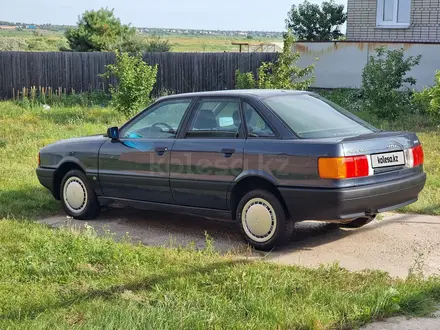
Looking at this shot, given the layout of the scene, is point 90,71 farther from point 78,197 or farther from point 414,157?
point 414,157

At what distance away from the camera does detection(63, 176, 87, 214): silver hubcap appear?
8492mm

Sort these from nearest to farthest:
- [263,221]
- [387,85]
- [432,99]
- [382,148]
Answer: [382,148] → [263,221] → [432,99] → [387,85]

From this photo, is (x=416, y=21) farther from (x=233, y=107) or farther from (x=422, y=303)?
(x=422, y=303)

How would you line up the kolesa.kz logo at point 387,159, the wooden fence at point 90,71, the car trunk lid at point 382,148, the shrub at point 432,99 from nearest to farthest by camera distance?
the car trunk lid at point 382,148
the kolesa.kz logo at point 387,159
the shrub at point 432,99
the wooden fence at point 90,71

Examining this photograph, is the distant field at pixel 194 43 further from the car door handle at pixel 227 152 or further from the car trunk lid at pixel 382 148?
the car trunk lid at pixel 382 148

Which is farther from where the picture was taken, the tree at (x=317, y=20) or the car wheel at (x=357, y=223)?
the tree at (x=317, y=20)

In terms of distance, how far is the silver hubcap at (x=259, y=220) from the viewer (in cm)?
684

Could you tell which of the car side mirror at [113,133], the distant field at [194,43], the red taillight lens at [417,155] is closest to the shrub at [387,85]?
the red taillight lens at [417,155]

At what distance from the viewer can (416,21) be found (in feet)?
70.8

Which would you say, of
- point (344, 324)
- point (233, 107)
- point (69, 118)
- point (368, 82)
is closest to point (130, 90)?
point (69, 118)

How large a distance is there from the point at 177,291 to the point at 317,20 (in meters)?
24.5

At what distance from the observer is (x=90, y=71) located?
83.4 ft

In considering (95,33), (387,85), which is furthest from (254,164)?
(95,33)

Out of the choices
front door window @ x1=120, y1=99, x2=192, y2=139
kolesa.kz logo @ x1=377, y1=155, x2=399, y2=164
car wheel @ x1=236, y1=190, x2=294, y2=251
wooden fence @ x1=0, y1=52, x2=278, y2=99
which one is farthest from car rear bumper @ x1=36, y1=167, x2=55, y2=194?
wooden fence @ x1=0, y1=52, x2=278, y2=99
